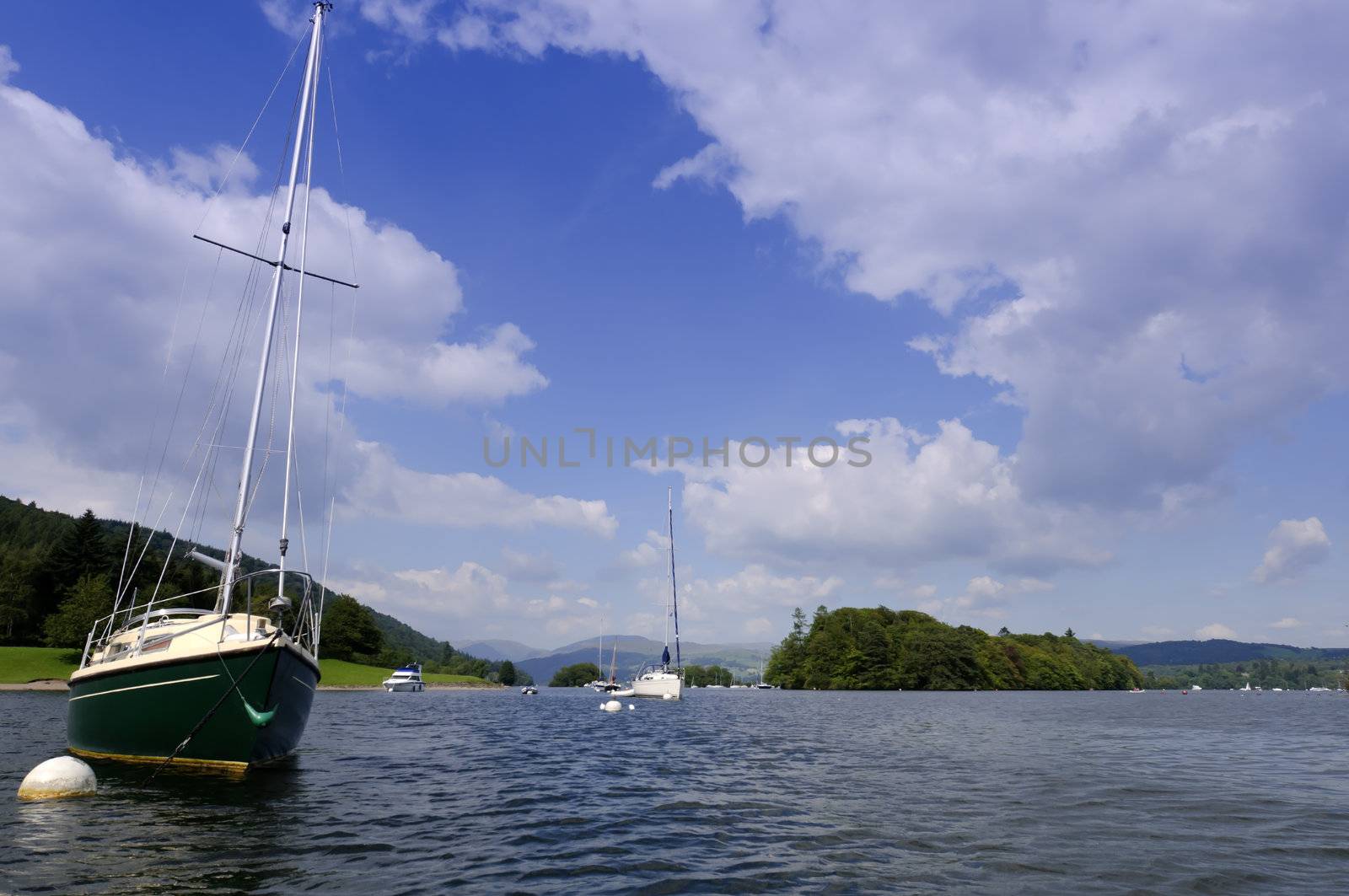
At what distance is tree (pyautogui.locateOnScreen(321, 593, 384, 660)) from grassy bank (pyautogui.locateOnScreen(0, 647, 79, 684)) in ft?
194

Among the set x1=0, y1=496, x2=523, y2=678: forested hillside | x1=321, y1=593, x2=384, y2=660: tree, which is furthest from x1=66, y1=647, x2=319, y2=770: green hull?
x1=321, y1=593, x2=384, y2=660: tree

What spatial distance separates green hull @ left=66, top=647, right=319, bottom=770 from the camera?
20391 millimetres

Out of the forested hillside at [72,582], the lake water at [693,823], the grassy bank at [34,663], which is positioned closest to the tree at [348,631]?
the forested hillside at [72,582]

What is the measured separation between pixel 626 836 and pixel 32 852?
10.6 meters

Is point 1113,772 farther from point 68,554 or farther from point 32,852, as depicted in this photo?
point 68,554

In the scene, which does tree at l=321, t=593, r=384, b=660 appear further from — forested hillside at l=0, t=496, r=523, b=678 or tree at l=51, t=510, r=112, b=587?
tree at l=51, t=510, r=112, b=587

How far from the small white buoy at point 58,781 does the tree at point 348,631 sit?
141 m

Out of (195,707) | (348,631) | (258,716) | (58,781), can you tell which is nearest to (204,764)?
(195,707)

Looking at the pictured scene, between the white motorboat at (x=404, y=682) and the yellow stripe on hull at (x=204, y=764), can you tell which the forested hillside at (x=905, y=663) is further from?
the yellow stripe on hull at (x=204, y=764)

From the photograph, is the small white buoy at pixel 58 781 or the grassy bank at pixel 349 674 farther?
the grassy bank at pixel 349 674

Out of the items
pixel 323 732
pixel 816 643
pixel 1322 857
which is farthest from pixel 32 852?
pixel 816 643

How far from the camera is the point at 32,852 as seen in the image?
12.9 meters

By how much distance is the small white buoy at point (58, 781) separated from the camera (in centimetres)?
1778

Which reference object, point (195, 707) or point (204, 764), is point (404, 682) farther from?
point (195, 707)
